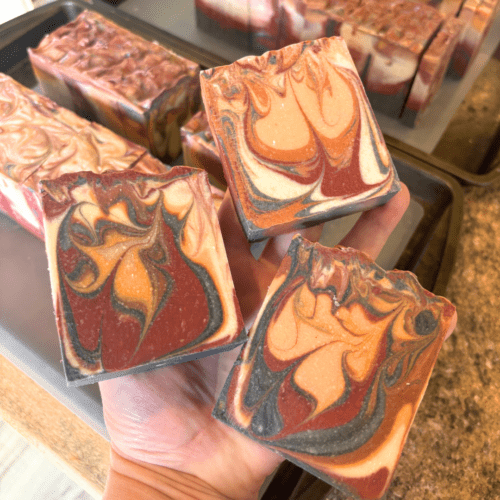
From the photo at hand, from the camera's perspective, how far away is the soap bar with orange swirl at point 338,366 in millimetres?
1006

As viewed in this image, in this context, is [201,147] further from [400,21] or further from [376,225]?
[400,21]

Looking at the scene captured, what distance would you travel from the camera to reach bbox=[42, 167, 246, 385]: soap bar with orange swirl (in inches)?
40.4

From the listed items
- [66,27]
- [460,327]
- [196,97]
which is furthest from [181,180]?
[460,327]

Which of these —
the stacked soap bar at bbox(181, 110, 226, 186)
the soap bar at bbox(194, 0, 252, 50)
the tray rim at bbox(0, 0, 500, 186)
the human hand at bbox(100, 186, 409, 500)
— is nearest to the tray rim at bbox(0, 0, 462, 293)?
the tray rim at bbox(0, 0, 500, 186)

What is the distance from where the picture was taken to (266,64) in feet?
4.41

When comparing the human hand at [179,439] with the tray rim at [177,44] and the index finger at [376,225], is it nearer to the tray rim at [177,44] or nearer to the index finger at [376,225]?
the index finger at [376,225]

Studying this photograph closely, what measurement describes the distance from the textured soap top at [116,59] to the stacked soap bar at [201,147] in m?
0.17

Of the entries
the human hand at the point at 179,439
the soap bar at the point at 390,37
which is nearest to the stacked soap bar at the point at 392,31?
the soap bar at the point at 390,37

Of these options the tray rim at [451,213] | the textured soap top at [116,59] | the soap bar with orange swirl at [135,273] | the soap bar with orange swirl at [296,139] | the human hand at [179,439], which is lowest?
the human hand at [179,439]

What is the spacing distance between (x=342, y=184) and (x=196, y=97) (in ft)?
3.14

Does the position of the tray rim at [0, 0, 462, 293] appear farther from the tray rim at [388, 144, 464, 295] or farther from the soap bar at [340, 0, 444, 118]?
the soap bar at [340, 0, 444, 118]

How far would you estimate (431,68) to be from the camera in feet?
5.89

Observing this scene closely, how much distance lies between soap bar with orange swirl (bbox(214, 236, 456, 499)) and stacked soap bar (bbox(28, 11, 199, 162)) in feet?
3.01

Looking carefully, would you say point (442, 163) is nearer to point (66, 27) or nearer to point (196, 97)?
point (196, 97)
